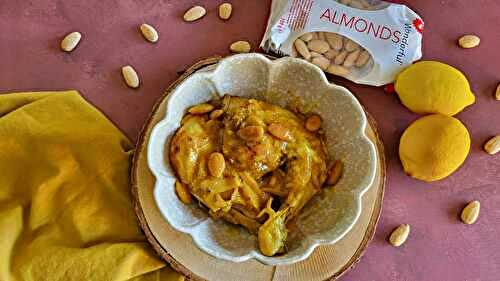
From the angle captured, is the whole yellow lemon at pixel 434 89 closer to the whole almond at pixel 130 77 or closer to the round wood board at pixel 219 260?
the round wood board at pixel 219 260

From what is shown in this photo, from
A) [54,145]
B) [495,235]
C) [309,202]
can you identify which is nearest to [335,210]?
[309,202]

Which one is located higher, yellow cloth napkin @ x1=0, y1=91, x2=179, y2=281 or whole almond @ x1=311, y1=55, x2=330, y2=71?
whole almond @ x1=311, y1=55, x2=330, y2=71

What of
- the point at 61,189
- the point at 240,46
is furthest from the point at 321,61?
the point at 61,189

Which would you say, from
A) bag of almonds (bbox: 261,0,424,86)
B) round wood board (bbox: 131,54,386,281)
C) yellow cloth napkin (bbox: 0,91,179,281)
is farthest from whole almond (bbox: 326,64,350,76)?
yellow cloth napkin (bbox: 0,91,179,281)

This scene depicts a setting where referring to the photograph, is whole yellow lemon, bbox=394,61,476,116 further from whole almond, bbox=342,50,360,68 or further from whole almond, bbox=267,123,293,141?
whole almond, bbox=267,123,293,141

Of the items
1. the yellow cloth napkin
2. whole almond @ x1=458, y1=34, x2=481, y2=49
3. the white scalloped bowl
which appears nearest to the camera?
the white scalloped bowl

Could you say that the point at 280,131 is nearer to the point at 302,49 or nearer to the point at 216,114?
the point at 216,114
